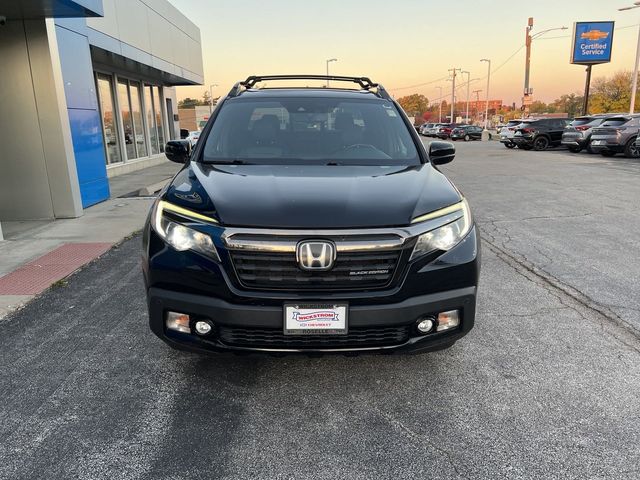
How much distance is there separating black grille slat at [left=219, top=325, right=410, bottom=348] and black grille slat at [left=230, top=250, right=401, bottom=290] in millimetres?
242

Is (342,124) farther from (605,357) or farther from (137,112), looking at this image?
(137,112)

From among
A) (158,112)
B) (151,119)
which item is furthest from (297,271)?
(158,112)

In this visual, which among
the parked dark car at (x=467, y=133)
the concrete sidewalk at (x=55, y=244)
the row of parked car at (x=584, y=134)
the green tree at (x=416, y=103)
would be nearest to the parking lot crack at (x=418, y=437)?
the concrete sidewalk at (x=55, y=244)

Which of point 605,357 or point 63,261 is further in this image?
point 63,261

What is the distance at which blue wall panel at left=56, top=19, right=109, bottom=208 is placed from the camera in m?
8.69

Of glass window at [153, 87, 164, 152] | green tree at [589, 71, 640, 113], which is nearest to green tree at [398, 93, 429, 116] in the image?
green tree at [589, 71, 640, 113]

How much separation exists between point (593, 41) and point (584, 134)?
29.0m

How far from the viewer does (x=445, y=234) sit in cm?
264

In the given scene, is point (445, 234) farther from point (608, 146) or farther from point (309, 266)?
point (608, 146)

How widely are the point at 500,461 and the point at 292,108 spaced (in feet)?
9.66

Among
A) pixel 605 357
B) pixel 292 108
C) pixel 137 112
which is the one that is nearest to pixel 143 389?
pixel 292 108

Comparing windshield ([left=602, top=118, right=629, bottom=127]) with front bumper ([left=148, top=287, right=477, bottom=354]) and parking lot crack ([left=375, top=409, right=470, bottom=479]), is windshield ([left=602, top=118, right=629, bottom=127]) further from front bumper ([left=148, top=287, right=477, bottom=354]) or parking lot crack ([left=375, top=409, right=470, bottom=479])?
parking lot crack ([left=375, top=409, right=470, bottom=479])

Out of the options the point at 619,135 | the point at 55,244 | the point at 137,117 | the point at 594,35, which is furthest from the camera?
the point at 594,35

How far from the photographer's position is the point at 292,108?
13.0 ft
